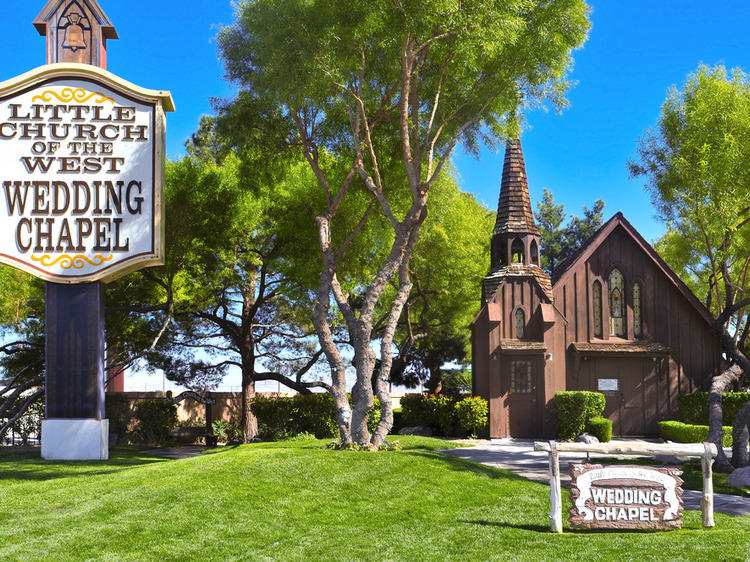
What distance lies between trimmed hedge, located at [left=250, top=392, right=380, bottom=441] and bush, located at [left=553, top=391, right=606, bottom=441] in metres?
5.66

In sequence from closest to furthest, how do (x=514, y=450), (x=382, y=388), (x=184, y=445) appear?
(x=382, y=388) < (x=514, y=450) < (x=184, y=445)

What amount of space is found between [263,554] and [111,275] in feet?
37.7

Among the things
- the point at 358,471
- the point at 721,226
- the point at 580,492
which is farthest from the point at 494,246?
the point at 580,492

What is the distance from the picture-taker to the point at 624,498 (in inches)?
405

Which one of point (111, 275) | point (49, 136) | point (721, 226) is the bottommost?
point (111, 275)

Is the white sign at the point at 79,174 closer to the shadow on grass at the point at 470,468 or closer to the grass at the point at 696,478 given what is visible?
the shadow on grass at the point at 470,468

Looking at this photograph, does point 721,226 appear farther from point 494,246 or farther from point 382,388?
point 382,388

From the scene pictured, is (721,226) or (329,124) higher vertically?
(329,124)

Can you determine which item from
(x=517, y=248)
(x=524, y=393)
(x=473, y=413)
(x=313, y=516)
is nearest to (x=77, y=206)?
(x=313, y=516)

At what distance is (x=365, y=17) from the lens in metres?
16.0

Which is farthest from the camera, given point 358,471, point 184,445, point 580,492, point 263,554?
point 184,445

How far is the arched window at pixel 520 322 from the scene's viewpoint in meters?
24.6

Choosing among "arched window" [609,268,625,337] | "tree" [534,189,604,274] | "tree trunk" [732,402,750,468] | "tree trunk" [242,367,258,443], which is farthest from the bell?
"tree" [534,189,604,274]

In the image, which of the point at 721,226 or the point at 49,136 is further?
the point at 721,226
